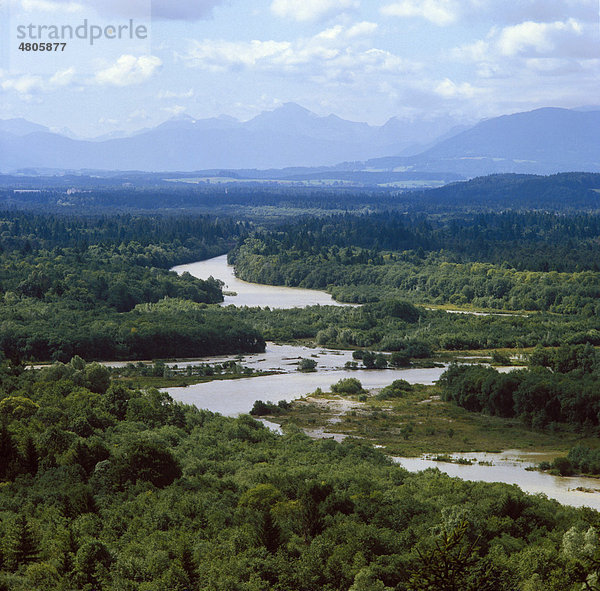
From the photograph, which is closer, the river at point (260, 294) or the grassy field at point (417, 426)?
the grassy field at point (417, 426)

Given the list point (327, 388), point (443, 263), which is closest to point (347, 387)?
point (327, 388)

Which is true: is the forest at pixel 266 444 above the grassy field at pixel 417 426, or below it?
above

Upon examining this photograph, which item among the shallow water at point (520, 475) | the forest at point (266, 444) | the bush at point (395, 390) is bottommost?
the shallow water at point (520, 475)

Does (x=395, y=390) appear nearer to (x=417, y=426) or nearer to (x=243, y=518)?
(x=417, y=426)

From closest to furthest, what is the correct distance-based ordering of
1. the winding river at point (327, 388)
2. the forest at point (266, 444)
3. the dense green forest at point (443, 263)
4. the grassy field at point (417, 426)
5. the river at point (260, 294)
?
the forest at point (266, 444)
the winding river at point (327, 388)
the grassy field at point (417, 426)
the dense green forest at point (443, 263)
the river at point (260, 294)

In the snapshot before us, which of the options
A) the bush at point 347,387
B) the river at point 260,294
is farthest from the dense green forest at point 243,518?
the river at point 260,294

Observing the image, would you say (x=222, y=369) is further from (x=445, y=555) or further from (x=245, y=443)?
(x=445, y=555)

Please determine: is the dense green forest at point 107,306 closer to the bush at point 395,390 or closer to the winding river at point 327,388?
the winding river at point 327,388

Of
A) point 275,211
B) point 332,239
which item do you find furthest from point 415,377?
point 275,211
